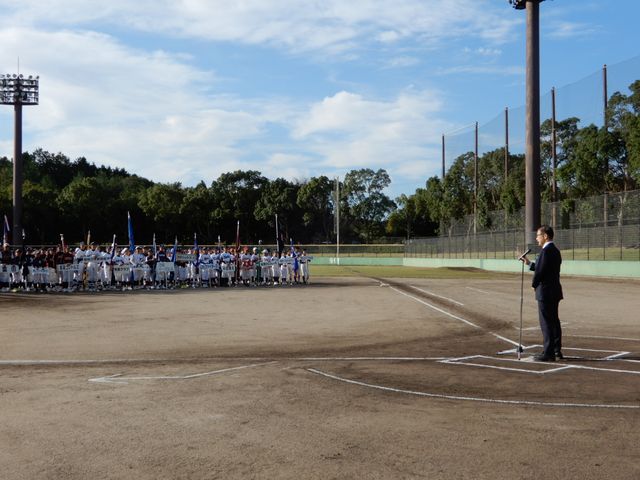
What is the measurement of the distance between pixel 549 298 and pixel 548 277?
34cm

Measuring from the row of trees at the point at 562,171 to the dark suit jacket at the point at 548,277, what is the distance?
108 feet

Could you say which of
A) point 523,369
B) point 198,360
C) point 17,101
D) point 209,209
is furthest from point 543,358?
point 209,209

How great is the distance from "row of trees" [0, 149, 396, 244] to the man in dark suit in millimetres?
76546

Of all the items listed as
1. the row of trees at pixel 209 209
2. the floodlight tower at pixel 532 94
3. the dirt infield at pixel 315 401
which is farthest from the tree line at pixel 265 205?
the dirt infield at pixel 315 401

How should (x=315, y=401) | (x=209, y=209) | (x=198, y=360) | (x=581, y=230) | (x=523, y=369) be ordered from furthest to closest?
1. (x=209, y=209)
2. (x=581, y=230)
3. (x=198, y=360)
4. (x=523, y=369)
5. (x=315, y=401)

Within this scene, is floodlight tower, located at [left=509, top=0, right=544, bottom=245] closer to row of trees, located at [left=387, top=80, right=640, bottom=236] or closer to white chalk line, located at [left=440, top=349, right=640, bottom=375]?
row of trees, located at [left=387, top=80, right=640, bottom=236]

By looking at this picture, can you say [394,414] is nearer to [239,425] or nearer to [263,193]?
[239,425]

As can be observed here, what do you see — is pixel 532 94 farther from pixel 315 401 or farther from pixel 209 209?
pixel 209 209

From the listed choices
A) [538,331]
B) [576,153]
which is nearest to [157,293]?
[538,331]

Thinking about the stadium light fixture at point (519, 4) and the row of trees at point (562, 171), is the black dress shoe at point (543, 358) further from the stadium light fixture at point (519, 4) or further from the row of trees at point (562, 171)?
the stadium light fixture at point (519, 4)

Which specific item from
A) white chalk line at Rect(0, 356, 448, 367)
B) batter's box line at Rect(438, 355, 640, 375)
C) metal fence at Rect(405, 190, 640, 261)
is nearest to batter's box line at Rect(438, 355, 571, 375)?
batter's box line at Rect(438, 355, 640, 375)

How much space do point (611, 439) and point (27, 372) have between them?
7651 mm

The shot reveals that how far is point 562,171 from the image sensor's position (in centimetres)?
4738

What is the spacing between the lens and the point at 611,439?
227 inches
